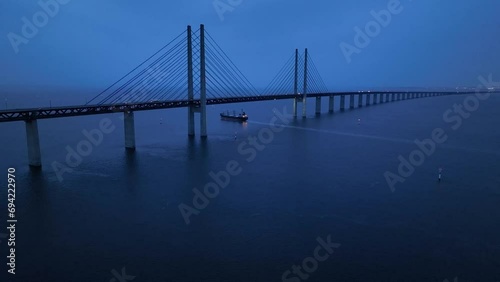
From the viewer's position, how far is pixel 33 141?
89.2ft

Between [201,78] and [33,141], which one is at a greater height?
[201,78]

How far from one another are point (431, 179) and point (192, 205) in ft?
57.5

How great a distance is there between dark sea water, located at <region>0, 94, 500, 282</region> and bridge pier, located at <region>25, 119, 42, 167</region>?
114cm

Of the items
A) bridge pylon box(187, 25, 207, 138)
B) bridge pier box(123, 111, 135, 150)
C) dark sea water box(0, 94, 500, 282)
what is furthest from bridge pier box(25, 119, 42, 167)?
bridge pylon box(187, 25, 207, 138)

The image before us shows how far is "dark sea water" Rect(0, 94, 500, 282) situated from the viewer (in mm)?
13828

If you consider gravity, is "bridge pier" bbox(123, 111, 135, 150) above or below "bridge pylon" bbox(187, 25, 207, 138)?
below

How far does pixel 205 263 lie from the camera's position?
14156 mm

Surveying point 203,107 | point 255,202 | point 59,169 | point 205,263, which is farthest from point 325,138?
point 205,263

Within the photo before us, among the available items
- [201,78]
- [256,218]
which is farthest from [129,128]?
[256,218]

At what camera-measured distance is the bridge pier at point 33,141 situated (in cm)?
2692

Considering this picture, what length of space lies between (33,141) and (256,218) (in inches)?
770

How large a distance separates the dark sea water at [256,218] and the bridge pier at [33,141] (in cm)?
114

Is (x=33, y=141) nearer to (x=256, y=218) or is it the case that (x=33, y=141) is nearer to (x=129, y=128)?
(x=129, y=128)

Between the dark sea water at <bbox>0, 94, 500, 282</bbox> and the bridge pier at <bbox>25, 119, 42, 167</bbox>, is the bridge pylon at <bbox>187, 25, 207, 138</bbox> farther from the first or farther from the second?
the bridge pier at <bbox>25, 119, 42, 167</bbox>
